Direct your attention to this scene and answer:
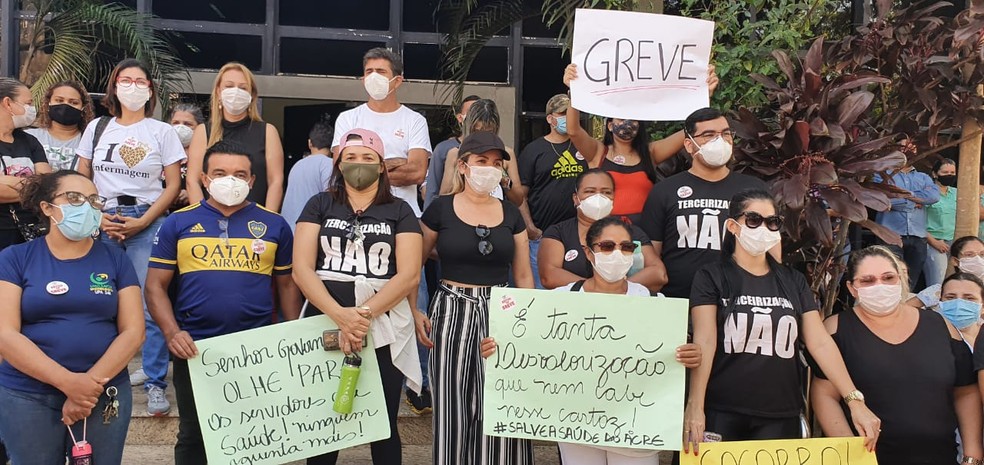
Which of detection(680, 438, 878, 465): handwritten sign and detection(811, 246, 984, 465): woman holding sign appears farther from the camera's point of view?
detection(811, 246, 984, 465): woman holding sign

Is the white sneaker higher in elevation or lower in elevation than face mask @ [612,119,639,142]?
lower

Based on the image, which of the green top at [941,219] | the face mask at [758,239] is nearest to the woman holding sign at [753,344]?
the face mask at [758,239]

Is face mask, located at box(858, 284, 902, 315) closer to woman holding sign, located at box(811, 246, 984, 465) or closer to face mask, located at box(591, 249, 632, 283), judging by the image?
woman holding sign, located at box(811, 246, 984, 465)

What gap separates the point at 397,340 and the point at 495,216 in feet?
2.57

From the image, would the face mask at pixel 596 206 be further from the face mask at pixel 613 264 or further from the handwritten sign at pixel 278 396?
the handwritten sign at pixel 278 396

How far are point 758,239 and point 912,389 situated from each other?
3.22 ft

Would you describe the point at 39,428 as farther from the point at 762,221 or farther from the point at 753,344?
the point at 762,221

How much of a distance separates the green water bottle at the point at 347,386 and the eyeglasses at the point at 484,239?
2.58ft

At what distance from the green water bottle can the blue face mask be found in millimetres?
3130

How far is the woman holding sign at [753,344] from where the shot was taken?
3.84 meters

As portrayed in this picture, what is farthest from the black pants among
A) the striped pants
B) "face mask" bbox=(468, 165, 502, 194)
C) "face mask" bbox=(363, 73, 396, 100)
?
"face mask" bbox=(363, 73, 396, 100)

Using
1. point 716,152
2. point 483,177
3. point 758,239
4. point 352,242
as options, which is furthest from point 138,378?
point 758,239

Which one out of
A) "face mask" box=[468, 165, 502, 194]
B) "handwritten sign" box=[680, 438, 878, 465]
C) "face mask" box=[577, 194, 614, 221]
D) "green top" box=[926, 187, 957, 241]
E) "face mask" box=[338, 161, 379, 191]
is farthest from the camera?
"green top" box=[926, 187, 957, 241]

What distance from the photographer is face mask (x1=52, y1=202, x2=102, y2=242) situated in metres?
3.69
